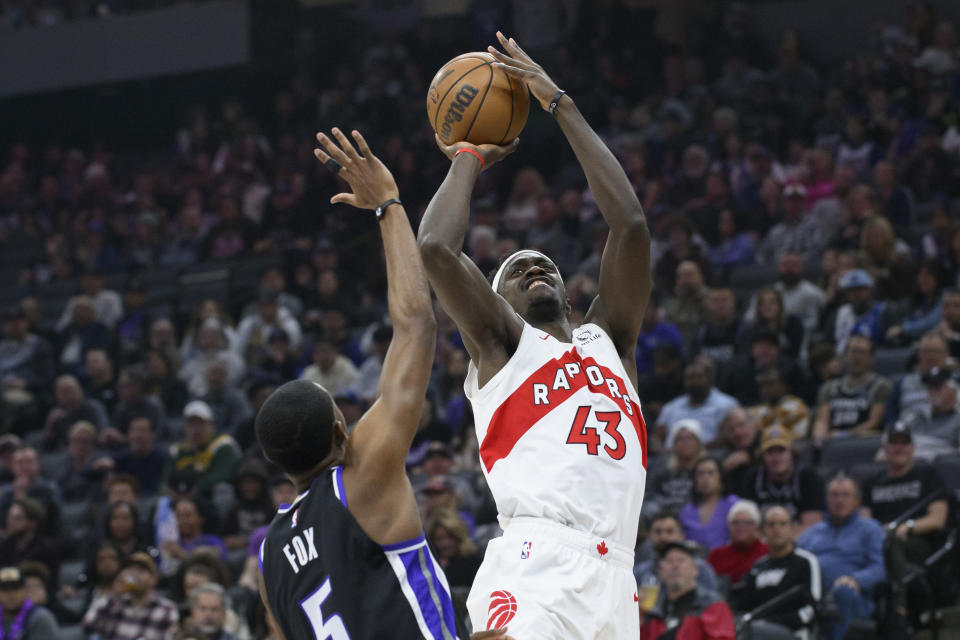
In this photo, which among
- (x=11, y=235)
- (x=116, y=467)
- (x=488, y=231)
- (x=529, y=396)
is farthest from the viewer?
(x=11, y=235)

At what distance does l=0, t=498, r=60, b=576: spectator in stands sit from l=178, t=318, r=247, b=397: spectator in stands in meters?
2.75

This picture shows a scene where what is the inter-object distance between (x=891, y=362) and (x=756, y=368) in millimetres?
1090

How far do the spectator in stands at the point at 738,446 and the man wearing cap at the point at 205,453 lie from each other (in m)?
4.57

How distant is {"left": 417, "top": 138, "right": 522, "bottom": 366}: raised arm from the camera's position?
14.9 ft

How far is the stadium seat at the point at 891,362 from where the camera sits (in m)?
10.9

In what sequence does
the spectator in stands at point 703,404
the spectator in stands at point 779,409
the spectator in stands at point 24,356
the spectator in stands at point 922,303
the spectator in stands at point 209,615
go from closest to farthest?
the spectator in stands at point 209,615
the spectator in stands at point 779,409
the spectator in stands at point 703,404
the spectator in stands at point 922,303
the spectator in stands at point 24,356

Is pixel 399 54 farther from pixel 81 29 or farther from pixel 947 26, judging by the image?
pixel 947 26

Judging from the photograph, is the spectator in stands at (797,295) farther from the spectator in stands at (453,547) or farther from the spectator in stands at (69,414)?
the spectator in stands at (69,414)

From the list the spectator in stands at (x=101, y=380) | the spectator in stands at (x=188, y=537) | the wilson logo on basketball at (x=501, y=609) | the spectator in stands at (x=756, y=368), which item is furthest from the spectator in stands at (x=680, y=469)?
the spectator in stands at (x=101, y=380)

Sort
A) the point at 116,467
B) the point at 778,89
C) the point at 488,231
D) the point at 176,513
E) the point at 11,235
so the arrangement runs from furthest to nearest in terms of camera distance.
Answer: the point at 11,235
the point at 778,89
the point at 488,231
the point at 116,467
the point at 176,513

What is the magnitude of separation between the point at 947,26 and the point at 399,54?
26.7 ft

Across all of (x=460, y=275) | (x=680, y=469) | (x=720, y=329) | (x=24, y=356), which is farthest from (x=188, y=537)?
(x=460, y=275)

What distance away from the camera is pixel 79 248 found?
18.8m

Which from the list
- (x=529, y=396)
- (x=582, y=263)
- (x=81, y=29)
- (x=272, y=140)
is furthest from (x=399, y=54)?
(x=529, y=396)
